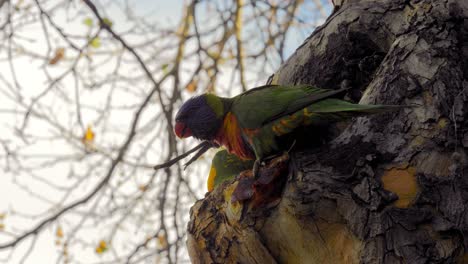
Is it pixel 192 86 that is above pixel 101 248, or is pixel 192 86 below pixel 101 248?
above

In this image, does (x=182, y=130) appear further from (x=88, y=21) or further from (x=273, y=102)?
(x=88, y=21)

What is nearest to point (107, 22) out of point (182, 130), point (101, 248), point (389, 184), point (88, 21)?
point (88, 21)

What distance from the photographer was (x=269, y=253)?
198 centimetres

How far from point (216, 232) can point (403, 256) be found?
2.59ft

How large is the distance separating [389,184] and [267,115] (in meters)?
0.62

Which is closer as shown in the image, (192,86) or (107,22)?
(107,22)

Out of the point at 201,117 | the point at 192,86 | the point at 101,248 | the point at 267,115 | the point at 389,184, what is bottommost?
the point at 389,184

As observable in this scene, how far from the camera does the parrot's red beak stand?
2787mm

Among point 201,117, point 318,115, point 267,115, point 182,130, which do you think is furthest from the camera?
point 182,130

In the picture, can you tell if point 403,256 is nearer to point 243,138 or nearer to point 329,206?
point 329,206

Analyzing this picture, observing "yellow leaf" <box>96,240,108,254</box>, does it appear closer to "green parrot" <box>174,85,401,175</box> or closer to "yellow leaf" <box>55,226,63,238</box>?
"yellow leaf" <box>55,226,63,238</box>

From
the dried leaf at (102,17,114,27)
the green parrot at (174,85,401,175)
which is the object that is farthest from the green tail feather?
the dried leaf at (102,17,114,27)

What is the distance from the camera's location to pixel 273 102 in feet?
7.23

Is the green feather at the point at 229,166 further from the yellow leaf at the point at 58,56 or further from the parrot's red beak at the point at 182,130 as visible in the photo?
the yellow leaf at the point at 58,56
